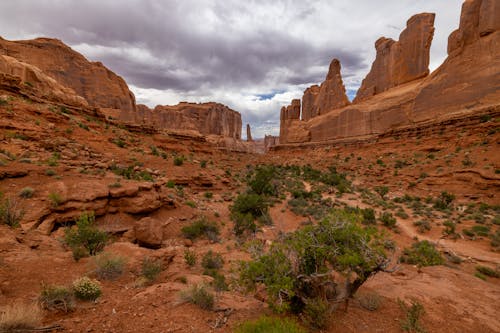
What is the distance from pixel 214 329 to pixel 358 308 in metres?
2.84

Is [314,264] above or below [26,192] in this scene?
below

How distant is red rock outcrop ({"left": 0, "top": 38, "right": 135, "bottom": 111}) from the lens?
103ft

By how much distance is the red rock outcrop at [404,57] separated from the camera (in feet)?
105

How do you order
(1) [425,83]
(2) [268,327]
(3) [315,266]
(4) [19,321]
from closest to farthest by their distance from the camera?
(4) [19,321]
(2) [268,327]
(3) [315,266]
(1) [425,83]

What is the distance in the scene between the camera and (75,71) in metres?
37.0

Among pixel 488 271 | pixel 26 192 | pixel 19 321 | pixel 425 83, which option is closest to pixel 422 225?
pixel 488 271

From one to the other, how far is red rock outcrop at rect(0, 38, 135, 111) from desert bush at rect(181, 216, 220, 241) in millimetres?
40231

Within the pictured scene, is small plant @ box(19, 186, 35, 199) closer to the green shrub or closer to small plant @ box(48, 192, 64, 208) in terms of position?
small plant @ box(48, 192, 64, 208)

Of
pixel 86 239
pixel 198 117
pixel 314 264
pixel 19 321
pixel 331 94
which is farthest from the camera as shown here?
pixel 198 117

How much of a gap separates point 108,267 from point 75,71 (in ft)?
157

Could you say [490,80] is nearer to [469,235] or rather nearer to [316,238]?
[469,235]

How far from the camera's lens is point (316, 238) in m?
4.03

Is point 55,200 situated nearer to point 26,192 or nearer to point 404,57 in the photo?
point 26,192

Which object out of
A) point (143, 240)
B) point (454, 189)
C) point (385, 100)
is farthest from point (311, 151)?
point (143, 240)
